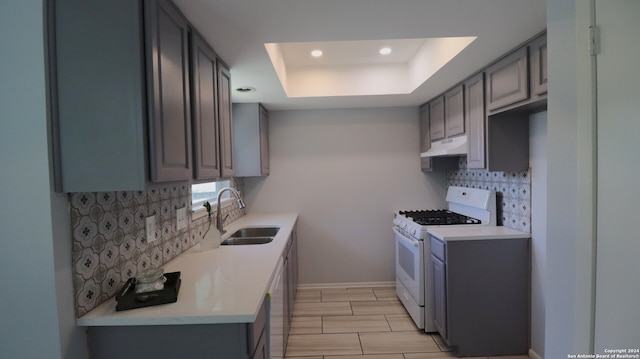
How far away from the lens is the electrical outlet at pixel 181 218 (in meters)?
1.82

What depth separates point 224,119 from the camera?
1.85 metres

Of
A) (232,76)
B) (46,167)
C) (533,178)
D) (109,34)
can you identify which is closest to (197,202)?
(232,76)

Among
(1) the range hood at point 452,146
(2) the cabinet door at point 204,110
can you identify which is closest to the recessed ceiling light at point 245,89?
(2) the cabinet door at point 204,110

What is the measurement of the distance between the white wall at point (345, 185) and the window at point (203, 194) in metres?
0.60

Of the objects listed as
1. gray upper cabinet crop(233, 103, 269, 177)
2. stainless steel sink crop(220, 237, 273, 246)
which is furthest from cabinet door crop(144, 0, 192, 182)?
gray upper cabinet crop(233, 103, 269, 177)

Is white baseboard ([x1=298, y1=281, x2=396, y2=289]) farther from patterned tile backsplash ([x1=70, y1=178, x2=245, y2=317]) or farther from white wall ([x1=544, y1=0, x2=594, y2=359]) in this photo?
white wall ([x1=544, y1=0, x2=594, y2=359])

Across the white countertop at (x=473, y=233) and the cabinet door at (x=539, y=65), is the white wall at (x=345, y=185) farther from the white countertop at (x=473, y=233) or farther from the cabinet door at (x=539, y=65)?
the cabinet door at (x=539, y=65)

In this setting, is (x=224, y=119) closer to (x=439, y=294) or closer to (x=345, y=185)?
(x=345, y=185)

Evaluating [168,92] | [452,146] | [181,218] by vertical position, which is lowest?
[181,218]

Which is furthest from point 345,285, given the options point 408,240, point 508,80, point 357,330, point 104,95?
point 104,95

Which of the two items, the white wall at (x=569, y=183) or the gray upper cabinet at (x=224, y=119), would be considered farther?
the gray upper cabinet at (x=224, y=119)

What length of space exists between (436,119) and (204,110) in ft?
7.91

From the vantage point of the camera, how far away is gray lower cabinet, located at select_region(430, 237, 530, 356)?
7.02 ft

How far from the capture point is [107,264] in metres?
1.17
